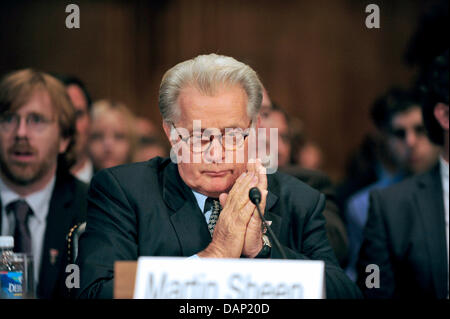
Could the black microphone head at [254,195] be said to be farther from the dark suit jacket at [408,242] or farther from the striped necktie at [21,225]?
the striped necktie at [21,225]

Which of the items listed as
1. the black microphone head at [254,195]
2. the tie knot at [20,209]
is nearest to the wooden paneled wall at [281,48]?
the tie knot at [20,209]

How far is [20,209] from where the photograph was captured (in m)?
3.59

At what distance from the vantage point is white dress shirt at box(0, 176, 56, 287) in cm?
352

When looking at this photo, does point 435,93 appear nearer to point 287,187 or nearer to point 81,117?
point 287,187

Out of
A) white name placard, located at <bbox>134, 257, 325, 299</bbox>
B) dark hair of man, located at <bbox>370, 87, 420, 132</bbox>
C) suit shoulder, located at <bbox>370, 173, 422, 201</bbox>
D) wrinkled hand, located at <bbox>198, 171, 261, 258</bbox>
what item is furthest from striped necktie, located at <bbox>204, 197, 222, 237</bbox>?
dark hair of man, located at <bbox>370, 87, 420, 132</bbox>

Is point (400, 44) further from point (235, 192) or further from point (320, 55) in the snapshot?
point (235, 192)

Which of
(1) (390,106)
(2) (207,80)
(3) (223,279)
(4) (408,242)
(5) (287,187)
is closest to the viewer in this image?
(3) (223,279)

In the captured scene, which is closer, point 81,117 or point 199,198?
point 199,198

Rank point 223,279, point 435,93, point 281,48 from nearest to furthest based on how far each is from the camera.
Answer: point 223,279
point 435,93
point 281,48

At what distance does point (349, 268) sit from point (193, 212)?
2331mm

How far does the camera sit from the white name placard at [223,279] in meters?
1.90

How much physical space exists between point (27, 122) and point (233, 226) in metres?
1.77

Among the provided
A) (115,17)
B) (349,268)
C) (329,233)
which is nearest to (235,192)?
(329,233)

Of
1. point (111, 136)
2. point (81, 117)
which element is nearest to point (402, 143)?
point (111, 136)
